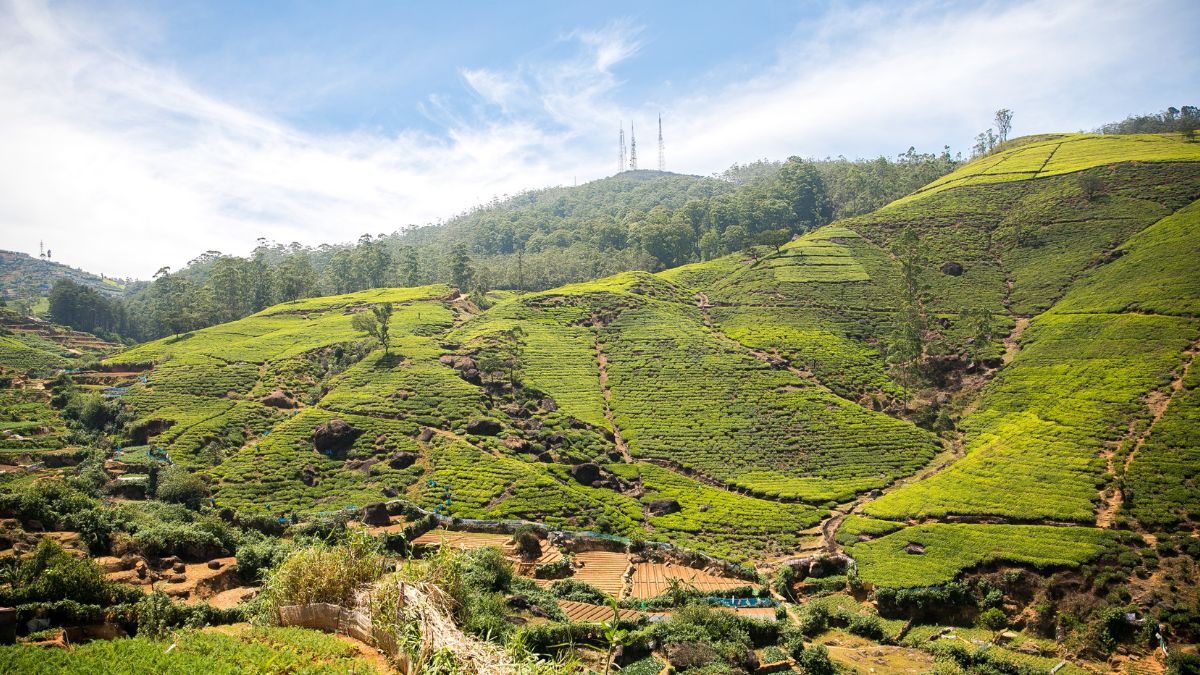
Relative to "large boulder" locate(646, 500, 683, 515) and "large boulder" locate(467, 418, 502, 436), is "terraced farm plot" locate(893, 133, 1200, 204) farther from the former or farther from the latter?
"large boulder" locate(467, 418, 502, 436)

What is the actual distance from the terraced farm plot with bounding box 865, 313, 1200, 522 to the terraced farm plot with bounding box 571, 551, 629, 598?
17.1 meters

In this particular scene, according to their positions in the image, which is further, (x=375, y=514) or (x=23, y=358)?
(x=23, y=358)

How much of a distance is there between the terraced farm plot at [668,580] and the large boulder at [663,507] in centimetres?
651

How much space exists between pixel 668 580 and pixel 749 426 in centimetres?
2229

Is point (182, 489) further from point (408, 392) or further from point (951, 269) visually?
point (951, 269)

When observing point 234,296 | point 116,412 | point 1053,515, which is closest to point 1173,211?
point 1053,515

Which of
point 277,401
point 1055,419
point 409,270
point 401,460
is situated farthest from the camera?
point 409,270

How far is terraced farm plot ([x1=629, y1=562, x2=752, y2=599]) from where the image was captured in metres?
32.5

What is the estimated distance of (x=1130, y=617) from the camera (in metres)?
27.2

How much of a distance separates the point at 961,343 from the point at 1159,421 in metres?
22.9

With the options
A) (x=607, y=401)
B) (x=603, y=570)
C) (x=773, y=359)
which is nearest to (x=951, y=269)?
(x=773, y=359)

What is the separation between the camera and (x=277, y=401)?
5784 cm

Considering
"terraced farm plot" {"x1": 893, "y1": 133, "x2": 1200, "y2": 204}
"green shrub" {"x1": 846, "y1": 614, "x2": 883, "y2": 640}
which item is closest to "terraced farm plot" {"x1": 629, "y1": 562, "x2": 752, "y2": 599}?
"green shrub" {"x1": 846, "y1": 614, "x2": 883, "y2": 640}

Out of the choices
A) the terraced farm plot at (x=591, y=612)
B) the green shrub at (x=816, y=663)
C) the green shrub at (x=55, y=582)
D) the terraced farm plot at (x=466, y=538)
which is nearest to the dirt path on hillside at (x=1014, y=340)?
the green shrub at (x=816, y=663)
